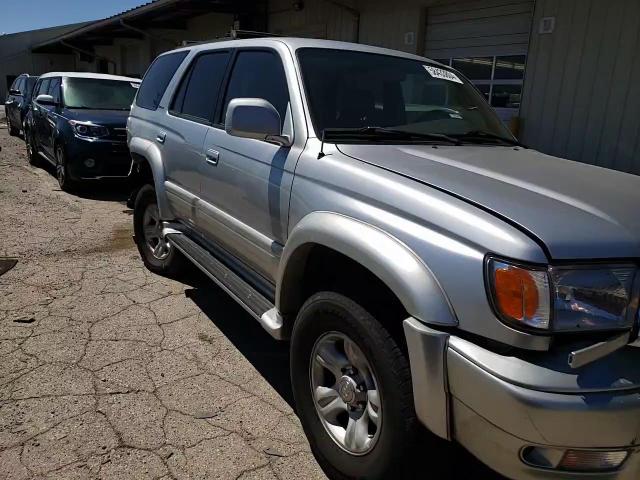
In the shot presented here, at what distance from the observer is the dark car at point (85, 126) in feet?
26.3

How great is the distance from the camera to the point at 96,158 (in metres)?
8.01

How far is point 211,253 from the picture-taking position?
Result: 3799 millimetres

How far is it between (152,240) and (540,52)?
5354 mm

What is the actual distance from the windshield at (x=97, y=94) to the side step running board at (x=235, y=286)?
5776 mm

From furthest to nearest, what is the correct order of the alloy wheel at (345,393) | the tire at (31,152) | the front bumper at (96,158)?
the tire at (31,152)
the front bumper at (96,158)
the alloy wheel at (345,393)

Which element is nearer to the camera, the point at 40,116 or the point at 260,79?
the point at 260,79

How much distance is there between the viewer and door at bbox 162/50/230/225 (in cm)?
380

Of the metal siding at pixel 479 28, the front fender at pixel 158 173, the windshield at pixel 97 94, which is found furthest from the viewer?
the windshield at pixel 97 94

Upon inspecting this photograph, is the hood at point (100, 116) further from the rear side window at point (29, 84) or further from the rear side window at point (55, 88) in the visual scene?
the rear side window at point (29, 84)

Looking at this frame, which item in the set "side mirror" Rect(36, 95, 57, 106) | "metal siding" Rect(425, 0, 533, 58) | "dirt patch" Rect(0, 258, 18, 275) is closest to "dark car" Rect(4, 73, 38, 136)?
"side mirror" Rect(36, 95, 57, 106)

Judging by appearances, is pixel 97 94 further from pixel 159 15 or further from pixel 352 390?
pixel 352 390

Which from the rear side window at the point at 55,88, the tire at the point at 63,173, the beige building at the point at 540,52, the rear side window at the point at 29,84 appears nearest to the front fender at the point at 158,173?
the beige building at the point at 540,52

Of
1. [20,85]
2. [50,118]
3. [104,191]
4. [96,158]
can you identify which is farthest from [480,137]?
[20,85]

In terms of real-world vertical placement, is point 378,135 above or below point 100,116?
above
